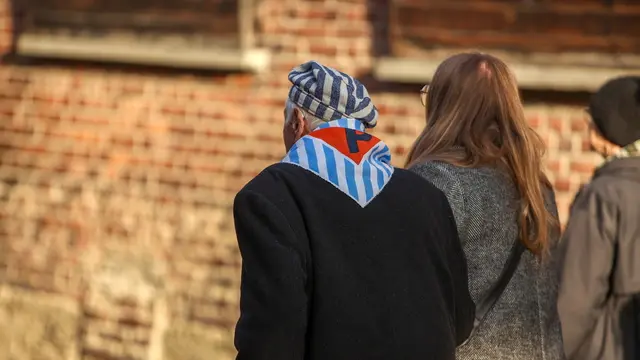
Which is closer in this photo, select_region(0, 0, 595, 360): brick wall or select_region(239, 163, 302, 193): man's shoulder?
select_region(239, 163, 302, 193): man's shoulder

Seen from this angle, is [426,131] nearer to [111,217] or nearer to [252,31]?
[252,31]

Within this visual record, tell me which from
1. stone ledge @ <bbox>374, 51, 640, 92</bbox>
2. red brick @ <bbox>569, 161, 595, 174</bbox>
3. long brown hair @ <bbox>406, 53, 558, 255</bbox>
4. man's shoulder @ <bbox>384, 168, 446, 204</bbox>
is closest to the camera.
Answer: man's shoulder @ <bbox>384, 168, 446, 204</bbox>

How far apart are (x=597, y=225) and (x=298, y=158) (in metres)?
1.60

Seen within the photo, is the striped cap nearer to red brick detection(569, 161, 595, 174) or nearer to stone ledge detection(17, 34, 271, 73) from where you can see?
red brick detection(569, 161, 595, 174)

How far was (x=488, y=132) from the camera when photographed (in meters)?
3.02

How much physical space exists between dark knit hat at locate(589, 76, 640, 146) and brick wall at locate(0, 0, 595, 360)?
1356 millimetres

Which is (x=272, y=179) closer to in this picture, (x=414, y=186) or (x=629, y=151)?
(x=414, y=186)

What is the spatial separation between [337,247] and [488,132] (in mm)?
814

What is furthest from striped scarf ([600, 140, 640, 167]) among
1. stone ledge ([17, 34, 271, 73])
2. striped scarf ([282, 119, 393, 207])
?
stone ledge ([17, 34, 271, 73])

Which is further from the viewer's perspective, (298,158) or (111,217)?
(111,217)

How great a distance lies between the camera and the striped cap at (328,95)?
2529 mm

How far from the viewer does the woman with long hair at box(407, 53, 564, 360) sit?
289cm

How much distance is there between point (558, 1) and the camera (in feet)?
16.1

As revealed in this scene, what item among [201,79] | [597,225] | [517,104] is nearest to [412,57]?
[201,79]
